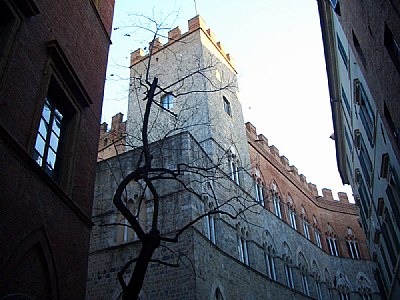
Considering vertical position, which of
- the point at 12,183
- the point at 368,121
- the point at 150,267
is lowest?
the point at 12,183

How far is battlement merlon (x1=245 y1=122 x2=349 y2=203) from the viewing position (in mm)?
21984

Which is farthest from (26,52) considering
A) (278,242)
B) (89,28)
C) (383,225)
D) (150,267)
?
(278,242)

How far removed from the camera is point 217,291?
11.1 m

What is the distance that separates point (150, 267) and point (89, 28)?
5.97 m

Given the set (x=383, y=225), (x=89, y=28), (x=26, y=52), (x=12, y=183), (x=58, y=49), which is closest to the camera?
(x=12, y=183)

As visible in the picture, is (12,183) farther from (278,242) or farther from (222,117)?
(278,242)

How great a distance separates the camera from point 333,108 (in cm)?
1569

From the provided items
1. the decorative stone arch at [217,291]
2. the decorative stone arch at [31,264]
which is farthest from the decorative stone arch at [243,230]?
the decorative stone arch at [31,264]

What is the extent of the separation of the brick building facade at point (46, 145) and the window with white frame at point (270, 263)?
402 inches

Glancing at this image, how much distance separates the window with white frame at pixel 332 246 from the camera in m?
25.1

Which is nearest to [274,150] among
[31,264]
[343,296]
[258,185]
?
[258,185]

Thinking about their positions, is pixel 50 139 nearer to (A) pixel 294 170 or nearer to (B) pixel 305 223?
(B) pixel 305 223

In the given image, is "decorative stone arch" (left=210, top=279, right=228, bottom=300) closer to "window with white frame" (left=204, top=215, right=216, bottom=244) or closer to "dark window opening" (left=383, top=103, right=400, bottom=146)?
"window with white frame" (left=204, top=215, right=216, bottom=244)

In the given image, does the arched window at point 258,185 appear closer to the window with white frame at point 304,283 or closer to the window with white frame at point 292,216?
the window with white frame at point 292,216
